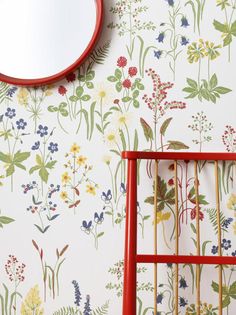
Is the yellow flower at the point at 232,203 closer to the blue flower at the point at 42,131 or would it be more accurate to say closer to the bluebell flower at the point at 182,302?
the bluebell flower at the point at 182,302

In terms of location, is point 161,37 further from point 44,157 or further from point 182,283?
point 182,283

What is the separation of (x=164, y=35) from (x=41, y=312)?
2.86 ft

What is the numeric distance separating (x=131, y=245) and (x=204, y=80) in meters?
0.51

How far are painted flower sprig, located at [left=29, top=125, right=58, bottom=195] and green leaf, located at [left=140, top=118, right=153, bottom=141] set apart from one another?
10.2 inches

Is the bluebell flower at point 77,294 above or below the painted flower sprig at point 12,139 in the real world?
below

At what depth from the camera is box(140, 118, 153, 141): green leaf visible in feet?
3.81

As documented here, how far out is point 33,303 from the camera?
116 cm

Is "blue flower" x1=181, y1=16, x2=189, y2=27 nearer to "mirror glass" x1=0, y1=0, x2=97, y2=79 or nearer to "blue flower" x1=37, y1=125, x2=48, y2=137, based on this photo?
"mirror glass" x1=0, y1=0, x2=97, y2=79

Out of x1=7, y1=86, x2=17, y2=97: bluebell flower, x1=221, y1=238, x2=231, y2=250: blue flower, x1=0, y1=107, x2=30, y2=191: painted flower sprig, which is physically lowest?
x1=221, y1=238, x2=231, y2=250: blue flower

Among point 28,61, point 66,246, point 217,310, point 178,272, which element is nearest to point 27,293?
point 66,246

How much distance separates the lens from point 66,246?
1.16 metres

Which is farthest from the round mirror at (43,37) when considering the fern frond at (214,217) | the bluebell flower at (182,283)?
the bluebell flower at (182,283)

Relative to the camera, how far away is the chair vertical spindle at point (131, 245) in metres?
1.03

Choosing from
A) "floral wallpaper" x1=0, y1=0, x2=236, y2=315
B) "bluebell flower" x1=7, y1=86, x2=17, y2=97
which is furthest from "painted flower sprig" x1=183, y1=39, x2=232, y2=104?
"bluebell flower" x1=7, y1=86, x2=17, y2=97
